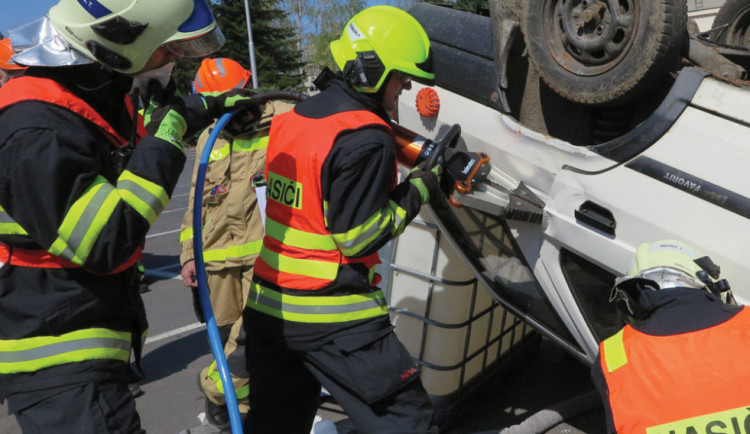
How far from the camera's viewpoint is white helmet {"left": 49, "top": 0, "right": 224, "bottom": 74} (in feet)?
5.14

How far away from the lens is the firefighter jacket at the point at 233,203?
3.18 metres

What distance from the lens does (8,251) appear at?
62.3 inches

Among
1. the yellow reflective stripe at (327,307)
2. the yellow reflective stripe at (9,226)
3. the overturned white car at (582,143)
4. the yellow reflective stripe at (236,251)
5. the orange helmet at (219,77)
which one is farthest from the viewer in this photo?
the orange helmet at (219,77)

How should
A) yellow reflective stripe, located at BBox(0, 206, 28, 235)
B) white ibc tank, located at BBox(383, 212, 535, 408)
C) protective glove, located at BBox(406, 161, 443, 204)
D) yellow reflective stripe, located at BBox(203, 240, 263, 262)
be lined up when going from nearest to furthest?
1. yellow reflective stripe, located at BBox(0, 206, 28, 235)
2. protective glove, located at BBox(406, 161, 443, 204)
3. white ibc tank, located at BBox(383, 212, 535, 408)
4. yellow reflective stripe, located at BBox(203, 240, 263, 262)

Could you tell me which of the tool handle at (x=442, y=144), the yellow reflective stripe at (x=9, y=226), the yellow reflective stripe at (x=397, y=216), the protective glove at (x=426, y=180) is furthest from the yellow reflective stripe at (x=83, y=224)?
the tool handle at (x=442, y=144)

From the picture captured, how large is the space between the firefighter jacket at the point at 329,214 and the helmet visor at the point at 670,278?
801mm

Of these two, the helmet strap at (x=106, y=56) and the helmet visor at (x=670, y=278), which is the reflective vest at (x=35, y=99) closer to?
the helmet strap at (x=106, y=56)

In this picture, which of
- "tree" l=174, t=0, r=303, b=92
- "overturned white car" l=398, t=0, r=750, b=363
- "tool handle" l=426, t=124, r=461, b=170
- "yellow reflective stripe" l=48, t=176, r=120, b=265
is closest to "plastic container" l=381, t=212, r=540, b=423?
"overturned white car" l=398, t=0, r=750, b=363

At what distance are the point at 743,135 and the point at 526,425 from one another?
175 centimetres

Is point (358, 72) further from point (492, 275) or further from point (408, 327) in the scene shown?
point (408, 327)

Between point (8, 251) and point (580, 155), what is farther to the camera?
point (580, 155)

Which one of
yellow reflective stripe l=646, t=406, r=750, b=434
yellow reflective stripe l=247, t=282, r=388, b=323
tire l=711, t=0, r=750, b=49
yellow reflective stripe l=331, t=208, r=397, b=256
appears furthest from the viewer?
tire l=711, t=0, r=750, b=49

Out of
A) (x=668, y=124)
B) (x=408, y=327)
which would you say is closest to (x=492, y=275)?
(x=408, y=327)

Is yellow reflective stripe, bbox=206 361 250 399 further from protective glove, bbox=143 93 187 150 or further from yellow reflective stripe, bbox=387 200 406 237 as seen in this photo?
protective glove, bbox=143 93 187 150
